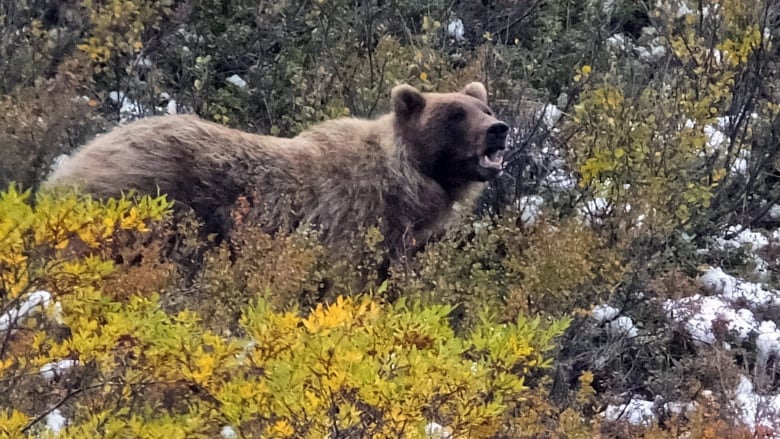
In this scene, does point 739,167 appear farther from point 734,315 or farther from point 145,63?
point 145,63

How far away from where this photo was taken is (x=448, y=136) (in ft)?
24.1

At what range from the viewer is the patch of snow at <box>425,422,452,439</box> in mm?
3879

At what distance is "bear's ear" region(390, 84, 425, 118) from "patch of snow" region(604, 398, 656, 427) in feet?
7.14

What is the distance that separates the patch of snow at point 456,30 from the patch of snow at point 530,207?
243 centimetres

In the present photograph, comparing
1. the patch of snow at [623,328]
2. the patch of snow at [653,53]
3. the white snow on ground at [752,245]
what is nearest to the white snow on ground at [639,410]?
the patch of snow at [623,328]

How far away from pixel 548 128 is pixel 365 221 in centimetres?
226

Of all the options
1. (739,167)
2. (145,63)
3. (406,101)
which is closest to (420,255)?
(406,101)

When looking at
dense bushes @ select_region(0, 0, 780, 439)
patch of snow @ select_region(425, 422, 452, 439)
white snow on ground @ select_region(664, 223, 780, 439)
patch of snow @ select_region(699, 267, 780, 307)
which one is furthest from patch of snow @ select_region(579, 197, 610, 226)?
patch of snow @ select_region(425, 422, 452, 439)

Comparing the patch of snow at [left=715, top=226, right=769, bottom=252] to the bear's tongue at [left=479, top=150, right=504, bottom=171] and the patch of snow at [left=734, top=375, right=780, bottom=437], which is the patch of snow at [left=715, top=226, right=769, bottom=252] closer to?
the bear's tongue at [left=479, top=150, right=504, bottom=171]

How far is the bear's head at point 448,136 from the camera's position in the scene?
23.8ft

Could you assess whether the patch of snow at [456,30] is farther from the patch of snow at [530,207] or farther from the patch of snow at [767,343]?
the patch of snow at [767,343]

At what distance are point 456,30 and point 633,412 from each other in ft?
15.5

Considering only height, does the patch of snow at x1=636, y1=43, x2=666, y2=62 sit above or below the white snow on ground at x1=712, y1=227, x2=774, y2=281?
above

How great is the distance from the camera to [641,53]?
33.4 ft
